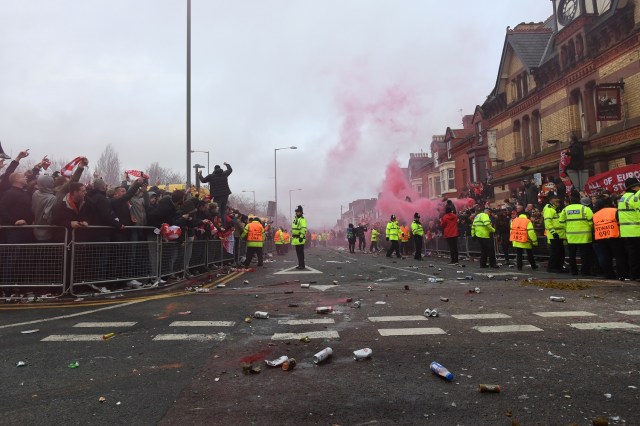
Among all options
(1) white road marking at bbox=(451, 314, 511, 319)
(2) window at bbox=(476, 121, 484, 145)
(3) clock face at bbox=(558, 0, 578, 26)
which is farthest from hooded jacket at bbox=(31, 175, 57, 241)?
(2) window at bbox=(476, 121, 484, 145)

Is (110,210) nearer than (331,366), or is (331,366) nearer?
(331,366)

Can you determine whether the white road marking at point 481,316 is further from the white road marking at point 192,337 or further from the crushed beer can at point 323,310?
the white road marking at point 192,337

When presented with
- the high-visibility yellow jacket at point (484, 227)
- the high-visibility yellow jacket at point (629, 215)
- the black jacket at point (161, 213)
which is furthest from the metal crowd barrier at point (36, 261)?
the high-visibility yellow jacket at point (484, 227)

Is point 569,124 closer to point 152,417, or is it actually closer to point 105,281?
point 105,281

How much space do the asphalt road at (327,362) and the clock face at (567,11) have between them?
19384 mm

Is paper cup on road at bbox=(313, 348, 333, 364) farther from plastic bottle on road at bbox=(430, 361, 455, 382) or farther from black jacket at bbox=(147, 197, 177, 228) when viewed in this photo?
black jacket at bbox=(147, 197, 177, 228)

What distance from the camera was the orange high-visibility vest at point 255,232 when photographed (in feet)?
47.2

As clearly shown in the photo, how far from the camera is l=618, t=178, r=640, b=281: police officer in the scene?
28.2 feet

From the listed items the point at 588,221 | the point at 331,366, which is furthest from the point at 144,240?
the point at 588,221

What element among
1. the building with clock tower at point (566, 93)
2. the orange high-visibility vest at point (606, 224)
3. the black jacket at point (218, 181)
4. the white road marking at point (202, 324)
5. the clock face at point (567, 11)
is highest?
the clock face at point (567, 11)

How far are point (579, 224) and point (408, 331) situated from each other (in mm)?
7374

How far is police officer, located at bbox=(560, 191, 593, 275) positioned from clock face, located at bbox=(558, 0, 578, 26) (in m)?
15.3

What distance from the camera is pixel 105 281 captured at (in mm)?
7871

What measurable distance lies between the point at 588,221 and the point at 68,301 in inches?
435
